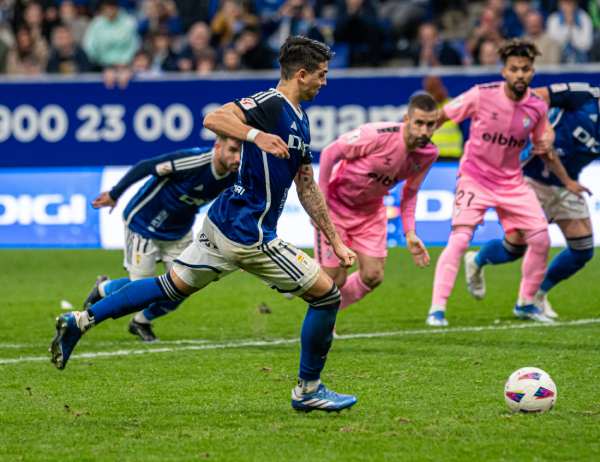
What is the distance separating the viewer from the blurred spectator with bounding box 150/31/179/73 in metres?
21.1

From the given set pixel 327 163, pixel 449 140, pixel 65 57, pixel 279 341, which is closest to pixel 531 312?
pixel 279 341

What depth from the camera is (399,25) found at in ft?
70.4

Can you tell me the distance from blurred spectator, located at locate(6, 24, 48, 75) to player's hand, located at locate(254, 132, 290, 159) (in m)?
15.6

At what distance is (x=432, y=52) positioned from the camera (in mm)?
20219

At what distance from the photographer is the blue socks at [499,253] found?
12.1 meters

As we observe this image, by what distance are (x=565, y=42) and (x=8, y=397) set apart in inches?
523

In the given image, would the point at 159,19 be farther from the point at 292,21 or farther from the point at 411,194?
the point at 411,194

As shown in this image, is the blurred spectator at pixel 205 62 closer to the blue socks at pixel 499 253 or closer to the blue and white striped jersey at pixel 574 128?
the blue socks at pixel 499 253

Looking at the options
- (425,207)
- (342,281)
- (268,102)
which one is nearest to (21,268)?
(425,207)

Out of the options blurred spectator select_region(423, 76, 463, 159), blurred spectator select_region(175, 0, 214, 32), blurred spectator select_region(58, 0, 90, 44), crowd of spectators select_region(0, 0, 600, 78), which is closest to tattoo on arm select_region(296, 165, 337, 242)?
blurred spectator select_region(423, 76, 463, 159)

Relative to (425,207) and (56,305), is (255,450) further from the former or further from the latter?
(425,207)

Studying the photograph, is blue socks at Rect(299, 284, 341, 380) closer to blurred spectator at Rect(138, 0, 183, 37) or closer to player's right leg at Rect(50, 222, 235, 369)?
player's right leg at Rect(50, 222, 235, 369)

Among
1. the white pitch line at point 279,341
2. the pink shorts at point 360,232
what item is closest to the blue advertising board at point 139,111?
the white pitch line at point 279,341

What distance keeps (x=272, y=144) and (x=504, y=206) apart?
16.4 ft
